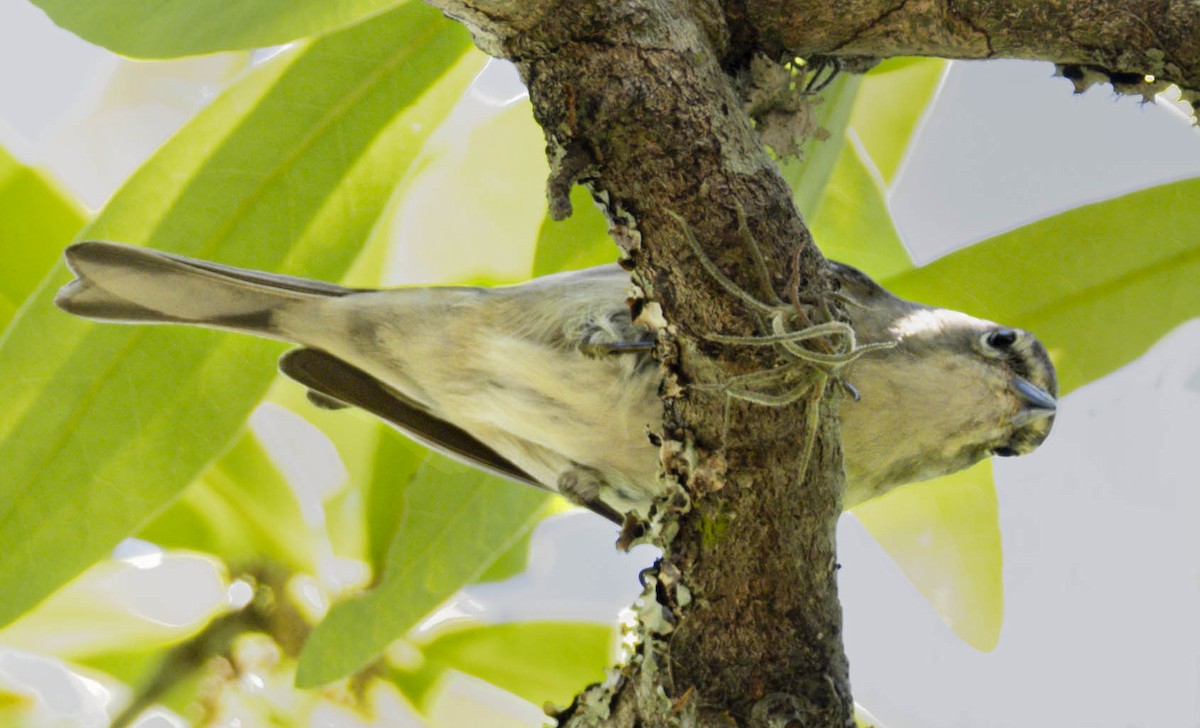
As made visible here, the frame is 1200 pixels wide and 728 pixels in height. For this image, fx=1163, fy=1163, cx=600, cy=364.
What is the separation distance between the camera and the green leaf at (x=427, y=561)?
1776 millimetres

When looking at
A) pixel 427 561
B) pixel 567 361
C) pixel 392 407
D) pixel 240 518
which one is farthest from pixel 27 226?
pixel 567 361

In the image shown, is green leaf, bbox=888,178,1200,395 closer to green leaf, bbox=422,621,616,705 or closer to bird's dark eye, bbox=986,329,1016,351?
bird's dark eye, bbox=986,329,1016,351

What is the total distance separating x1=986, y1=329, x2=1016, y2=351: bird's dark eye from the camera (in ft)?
4.85

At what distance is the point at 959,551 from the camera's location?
177 centimetres

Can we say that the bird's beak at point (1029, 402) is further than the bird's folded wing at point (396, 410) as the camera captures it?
No

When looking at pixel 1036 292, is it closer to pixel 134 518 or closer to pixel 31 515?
pixel 134 518

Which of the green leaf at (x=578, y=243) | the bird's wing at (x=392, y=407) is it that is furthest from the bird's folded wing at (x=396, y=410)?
the green leaf at (x=578, y=243)

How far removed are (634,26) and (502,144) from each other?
0.92 metres

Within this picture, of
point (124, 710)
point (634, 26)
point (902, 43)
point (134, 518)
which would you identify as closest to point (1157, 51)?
point (902, 43)

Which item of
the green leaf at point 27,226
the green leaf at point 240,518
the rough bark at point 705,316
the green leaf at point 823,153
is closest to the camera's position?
the rough bark at point 705,316

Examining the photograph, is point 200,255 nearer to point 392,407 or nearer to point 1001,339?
point 392,407

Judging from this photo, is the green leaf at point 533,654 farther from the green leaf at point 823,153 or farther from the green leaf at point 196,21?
the green leaf at point 196,21

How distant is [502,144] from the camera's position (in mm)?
1906

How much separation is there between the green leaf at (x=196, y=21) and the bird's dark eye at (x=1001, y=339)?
86 cm
